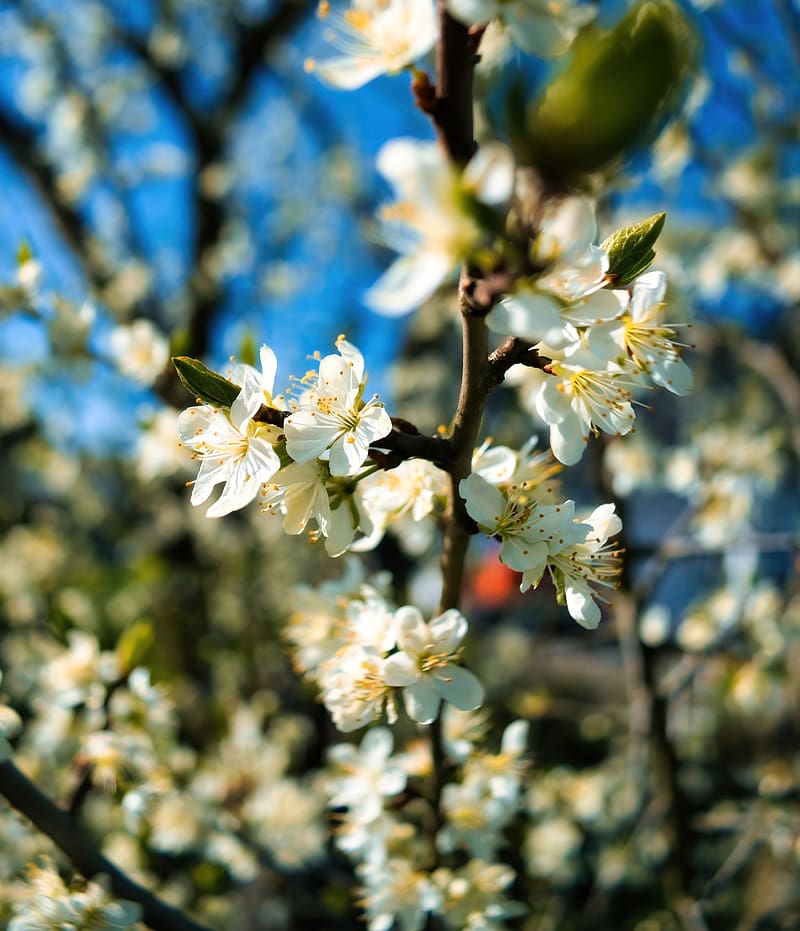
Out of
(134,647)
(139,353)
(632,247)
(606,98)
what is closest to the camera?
(606,98)

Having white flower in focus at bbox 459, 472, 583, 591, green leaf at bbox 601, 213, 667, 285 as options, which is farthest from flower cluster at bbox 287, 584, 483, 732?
green leaf at bbox 601, 213, 667, 285

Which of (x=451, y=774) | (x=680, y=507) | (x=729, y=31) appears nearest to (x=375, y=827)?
(x=451, y=774)

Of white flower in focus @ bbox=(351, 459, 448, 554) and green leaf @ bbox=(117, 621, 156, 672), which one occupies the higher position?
white flower in focus @ bbox=(351, 459, 448, 554)

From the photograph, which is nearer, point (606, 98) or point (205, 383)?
point (606, 98)

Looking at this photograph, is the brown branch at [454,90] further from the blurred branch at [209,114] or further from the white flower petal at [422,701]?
the blurred branch at [209,114]

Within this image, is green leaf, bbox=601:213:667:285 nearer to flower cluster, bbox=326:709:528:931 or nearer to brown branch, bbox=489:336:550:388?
brown branch, bbox=489:336:550:388

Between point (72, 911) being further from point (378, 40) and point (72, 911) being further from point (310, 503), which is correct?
point (378, 40)

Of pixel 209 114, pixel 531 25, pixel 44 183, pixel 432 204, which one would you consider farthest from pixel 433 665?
pixel 209 114
